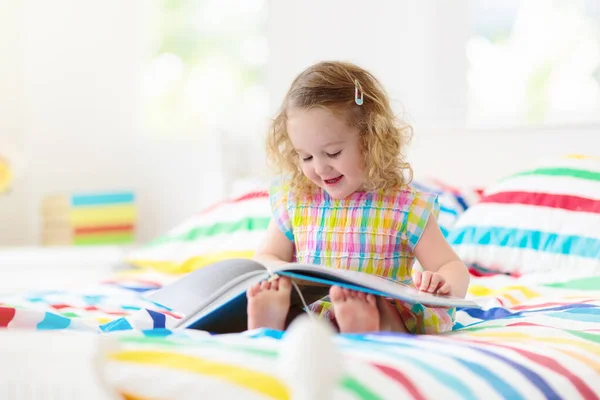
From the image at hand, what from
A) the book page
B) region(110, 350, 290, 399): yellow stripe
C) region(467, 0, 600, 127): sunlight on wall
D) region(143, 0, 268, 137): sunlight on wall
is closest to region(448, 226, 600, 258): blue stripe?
region(467, 0, 600, 127): sunlight on wall

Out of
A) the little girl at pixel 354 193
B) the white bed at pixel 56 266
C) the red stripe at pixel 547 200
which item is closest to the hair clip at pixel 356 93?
the little girl at pixel 354 193

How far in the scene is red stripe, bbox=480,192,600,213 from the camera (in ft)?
6.25

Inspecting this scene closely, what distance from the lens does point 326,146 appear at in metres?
1.32

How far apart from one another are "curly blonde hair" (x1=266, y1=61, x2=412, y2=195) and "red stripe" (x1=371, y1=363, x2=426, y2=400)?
0.59 m

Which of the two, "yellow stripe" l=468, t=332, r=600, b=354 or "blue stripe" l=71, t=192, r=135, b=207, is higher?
"yellow stripe" l=468, t=332, r=600, b=354

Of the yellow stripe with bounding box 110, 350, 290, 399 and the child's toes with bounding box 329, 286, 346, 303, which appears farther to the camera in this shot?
the child's toes with bounding box 329, 286, 346, 303

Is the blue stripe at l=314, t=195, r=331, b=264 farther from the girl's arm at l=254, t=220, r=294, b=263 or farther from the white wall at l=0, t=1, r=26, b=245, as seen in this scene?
the white wall at l=0, t=1, r=26, b=245

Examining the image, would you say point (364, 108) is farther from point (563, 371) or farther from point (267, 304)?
point (563, 371)

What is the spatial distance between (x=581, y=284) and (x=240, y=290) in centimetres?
87

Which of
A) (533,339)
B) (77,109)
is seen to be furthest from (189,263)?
(77,109)

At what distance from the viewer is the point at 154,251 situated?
7.57ft

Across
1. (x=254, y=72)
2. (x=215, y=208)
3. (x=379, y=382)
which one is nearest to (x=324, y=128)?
(x=379, y=382)

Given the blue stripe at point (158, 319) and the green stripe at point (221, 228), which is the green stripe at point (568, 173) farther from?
the blue stripe at point (158, 319)

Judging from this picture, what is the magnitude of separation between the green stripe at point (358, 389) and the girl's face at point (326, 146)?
620 mm
